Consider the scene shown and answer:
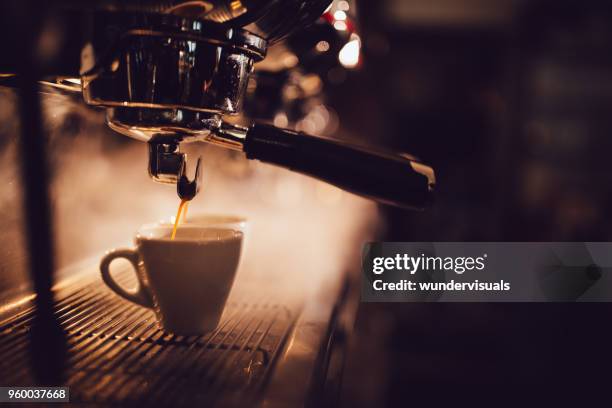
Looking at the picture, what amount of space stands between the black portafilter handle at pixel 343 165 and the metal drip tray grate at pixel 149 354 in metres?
0.15

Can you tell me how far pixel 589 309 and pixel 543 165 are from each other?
1.73 meters

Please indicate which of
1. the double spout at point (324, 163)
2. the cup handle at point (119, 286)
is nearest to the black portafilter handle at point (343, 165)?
the double spout at point (324, 163)

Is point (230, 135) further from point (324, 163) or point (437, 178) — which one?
point (437, 178)

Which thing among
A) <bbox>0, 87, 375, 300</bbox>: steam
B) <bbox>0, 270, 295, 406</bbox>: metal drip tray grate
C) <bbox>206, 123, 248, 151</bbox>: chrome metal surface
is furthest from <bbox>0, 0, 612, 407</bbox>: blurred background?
<bbox>206, 123, 248, 151</bbox>: chrome metal surface

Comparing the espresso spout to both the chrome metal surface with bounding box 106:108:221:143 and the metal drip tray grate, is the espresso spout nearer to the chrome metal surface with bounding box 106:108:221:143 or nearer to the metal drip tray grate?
the chrome metal surface with bounding box 106:108:221:143

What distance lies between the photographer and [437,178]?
2814mm

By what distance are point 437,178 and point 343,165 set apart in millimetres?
2481

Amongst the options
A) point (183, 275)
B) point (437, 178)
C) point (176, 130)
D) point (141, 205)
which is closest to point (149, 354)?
point (183, 275)

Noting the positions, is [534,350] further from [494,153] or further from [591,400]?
[494,153]

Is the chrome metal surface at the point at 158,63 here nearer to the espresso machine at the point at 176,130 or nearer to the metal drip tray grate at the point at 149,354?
the espresso machine at the point at 176,130

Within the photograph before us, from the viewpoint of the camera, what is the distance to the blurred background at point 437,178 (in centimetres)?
72

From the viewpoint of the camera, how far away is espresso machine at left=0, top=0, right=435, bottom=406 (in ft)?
1.17

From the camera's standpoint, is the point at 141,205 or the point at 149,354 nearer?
the point at 149,354

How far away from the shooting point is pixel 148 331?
0.46 meters
